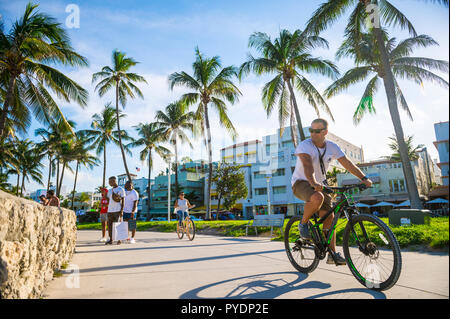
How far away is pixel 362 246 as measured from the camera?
2.65 metres

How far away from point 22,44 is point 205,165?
54.9 m

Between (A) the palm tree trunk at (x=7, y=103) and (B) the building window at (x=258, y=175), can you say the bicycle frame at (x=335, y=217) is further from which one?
(B) the building window at (x=258, y=175)

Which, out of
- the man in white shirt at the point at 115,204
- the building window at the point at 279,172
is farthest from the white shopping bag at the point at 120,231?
the building window at the point at 279,172

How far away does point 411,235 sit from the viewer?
5508 mm

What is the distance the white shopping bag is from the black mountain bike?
16.5ft

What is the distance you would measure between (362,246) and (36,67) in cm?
1404

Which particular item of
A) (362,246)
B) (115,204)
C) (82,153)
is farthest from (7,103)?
(82,153)

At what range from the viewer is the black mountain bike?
2373 mm

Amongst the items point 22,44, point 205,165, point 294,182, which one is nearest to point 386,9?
point 294,182

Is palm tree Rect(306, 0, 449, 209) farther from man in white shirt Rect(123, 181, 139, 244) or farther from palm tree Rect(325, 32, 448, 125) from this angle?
man in white shirt Rect(123, 181, 139, 244)

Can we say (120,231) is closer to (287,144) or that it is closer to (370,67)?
(370,67)

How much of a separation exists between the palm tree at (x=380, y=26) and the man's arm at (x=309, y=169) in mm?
10186

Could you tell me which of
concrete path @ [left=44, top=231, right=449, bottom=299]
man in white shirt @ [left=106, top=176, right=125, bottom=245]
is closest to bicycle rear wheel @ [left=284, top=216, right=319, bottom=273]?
concrete path @ [left=44, top=231, right=449, bottom=299]

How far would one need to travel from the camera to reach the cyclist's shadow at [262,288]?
241 cm
